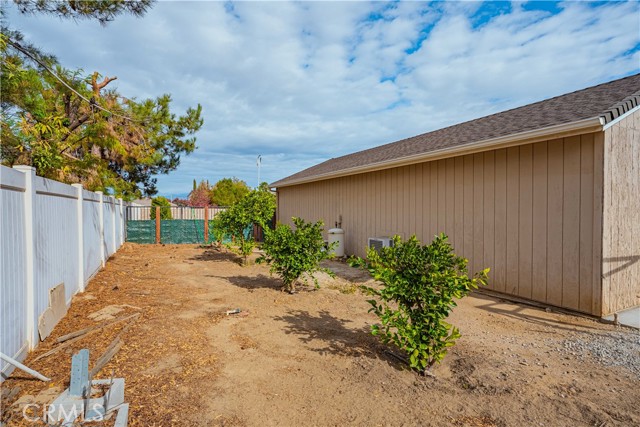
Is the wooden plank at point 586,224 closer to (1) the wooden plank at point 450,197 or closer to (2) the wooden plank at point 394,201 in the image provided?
(1) the wooden plank at point 450,197

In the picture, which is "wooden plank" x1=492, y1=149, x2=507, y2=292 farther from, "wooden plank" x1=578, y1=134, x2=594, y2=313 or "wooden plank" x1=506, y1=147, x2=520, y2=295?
"wooden plank" x1=578, y1=134, x2=594, y2=313

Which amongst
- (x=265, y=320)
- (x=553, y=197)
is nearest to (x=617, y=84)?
(x=553, y=197)

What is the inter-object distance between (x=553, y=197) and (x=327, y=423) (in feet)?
15.4

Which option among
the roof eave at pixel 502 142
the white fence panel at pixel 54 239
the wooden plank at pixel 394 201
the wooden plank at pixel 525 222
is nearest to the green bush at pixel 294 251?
the roof eave at pixel 502 142

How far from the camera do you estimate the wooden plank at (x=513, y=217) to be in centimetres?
541

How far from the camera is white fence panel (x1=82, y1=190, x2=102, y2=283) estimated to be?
240 inches

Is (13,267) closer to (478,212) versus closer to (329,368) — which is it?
(329,368)

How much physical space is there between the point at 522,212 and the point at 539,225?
0.33 m

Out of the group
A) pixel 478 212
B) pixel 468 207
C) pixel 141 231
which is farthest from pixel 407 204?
pixel 141 231

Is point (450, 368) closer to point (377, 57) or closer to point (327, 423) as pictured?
point (327, 423)

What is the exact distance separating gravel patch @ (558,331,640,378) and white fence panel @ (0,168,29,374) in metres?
5.32

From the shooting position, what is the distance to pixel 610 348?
11.7ft

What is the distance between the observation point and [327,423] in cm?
225

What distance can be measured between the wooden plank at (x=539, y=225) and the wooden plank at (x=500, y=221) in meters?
0.47
